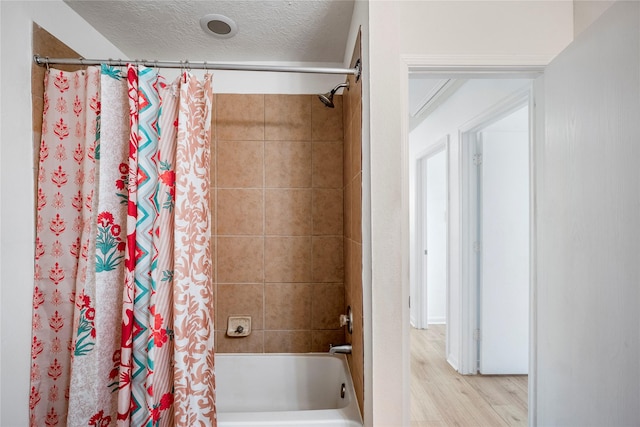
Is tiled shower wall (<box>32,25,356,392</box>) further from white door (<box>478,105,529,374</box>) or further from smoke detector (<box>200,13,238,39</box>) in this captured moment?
white door (<box>478,105,529,374</box>)

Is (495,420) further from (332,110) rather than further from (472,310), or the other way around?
(332,110)

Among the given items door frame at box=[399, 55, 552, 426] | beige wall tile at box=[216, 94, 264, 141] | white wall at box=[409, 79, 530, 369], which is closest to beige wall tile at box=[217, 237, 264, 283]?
beige wall tile at box=[216, 94, 264, 141]

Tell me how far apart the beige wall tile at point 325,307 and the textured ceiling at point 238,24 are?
1385mm

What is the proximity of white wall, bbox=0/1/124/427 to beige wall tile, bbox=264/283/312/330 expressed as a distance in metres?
1.09

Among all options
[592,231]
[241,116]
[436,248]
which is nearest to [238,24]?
[241,116]

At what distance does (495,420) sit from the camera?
2.01m

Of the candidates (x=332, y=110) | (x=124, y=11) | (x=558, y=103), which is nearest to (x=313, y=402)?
(x=332, y=110)

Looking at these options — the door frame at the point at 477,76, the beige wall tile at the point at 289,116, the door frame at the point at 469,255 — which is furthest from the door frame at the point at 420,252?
the door frame at the point at 477,76

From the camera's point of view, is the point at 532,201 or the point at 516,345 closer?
the point at 532,201

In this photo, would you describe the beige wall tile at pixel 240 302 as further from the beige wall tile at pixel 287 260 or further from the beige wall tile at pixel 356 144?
the beige wall tile at pixel 356 144

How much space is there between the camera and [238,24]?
1.58m

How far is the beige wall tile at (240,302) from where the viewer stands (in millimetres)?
1946

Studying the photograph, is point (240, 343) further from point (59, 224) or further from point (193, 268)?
point (59, 224)

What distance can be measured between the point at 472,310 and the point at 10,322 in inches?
110
